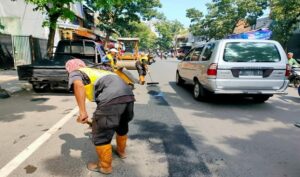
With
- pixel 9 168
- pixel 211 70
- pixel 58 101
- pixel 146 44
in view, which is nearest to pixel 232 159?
pixel 9 168

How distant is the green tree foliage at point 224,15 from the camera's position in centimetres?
3212

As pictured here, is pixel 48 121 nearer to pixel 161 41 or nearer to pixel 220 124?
pixel 220 124

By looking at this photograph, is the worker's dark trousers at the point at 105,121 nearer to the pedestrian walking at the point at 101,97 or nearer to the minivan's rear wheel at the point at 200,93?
the pedestrian walking at the point at 101,97

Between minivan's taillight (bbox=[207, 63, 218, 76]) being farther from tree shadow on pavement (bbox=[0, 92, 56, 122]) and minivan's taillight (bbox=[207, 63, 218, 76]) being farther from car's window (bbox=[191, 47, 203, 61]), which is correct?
tree shadow on pavement (bbox=[0, 92, 56, 122])

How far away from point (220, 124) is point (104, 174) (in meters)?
3.18

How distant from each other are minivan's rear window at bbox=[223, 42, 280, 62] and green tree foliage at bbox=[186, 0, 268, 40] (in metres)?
26.5

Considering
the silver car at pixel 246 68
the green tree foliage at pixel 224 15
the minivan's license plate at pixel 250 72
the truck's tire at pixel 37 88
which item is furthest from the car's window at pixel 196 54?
the green tree foliage at pixel 224 15

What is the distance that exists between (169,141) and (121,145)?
1.08m

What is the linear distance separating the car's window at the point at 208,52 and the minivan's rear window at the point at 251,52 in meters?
0.54

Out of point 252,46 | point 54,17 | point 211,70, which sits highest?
point 54,17

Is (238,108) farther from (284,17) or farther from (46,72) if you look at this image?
(284,17)

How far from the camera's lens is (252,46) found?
295 inches

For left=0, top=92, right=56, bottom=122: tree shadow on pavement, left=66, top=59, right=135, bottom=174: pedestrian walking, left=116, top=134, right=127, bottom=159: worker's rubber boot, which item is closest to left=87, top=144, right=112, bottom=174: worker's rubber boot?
left=66, top=59, right=135, bottom=174: pedestrian walking

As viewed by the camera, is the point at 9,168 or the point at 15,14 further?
the point at 15,14
